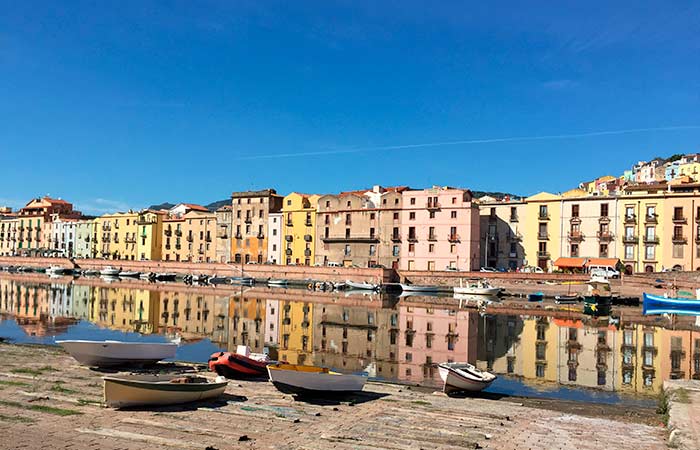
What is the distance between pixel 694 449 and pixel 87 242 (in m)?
125

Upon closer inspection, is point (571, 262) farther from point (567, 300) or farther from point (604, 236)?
point (567, 300)

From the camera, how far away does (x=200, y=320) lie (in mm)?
40156

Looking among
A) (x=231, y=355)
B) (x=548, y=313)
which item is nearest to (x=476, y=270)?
(x=548, y=313)

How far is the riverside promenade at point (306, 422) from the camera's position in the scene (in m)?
11.5

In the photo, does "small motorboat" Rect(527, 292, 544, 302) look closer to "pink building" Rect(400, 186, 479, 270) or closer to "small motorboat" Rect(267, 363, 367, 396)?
"pink building" Rect(400, 186, 479, 270)

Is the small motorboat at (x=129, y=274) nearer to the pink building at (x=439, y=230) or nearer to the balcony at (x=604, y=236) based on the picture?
the pink building at (x=439, y=230)

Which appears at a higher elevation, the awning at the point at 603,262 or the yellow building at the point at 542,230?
the yellow building at the point at 542,230

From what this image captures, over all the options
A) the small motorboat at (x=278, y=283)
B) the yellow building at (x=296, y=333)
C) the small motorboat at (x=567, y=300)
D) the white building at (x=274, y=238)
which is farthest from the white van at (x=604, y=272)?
the white building at (x=274, y=238)

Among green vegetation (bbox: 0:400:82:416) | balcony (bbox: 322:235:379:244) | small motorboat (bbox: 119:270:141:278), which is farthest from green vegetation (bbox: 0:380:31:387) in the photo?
small motorboat (bbox: 119:270:141:278)

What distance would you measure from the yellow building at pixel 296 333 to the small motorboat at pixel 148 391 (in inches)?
408

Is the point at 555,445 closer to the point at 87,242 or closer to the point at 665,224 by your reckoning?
the point at 665,224

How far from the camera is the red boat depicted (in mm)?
18266

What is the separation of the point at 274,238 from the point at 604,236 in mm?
47897

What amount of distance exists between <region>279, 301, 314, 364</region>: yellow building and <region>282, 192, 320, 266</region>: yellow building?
1438 inches
